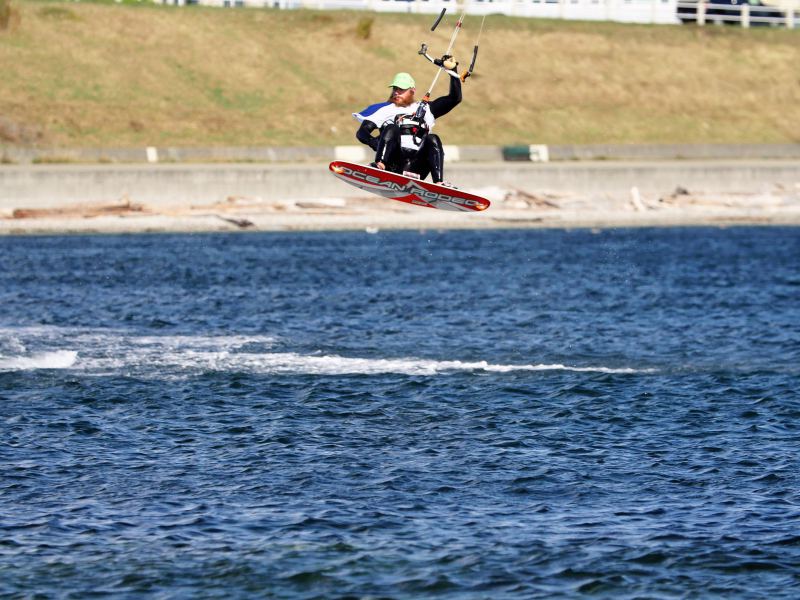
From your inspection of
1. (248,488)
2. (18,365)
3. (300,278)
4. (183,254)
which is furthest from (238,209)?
(248,488)

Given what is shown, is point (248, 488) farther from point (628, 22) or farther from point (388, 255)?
point (628, 22)

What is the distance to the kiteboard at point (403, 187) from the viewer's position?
26.7 m

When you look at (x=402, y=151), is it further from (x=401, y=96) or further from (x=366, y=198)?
(x=366, y=198)

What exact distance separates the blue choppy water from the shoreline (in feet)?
46.0

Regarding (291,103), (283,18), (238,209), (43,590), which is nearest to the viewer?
(43,590)

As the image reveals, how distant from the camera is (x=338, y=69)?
276ft

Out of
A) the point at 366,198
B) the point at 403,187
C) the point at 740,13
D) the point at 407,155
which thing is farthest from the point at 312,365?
the point at 740,13

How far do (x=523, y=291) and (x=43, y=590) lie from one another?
36.4 m

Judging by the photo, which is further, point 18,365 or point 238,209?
point 238,209

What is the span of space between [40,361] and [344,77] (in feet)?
171

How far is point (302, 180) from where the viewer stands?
69000 mm

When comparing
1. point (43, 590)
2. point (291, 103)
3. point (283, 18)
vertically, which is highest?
point (283, 18)

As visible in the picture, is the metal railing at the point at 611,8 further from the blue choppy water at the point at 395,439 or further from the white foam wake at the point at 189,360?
the white foam wake at the point at 189,360

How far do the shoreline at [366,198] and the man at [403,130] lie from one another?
41.9 m
